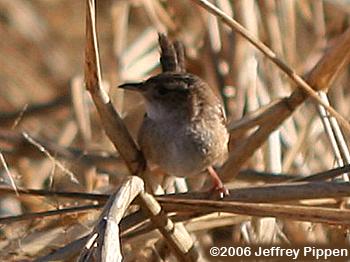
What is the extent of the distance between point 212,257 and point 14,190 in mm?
675

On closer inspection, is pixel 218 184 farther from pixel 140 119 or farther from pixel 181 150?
pixel 140 119

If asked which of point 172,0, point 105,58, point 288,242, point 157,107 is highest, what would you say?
point 105,58

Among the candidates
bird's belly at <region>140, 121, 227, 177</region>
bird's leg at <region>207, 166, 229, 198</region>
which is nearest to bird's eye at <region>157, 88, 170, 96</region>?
bird's belly at <region>140, 121, 227, 177</region>

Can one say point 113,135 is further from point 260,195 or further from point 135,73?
point 135,73

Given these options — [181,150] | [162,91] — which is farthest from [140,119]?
[181,150]

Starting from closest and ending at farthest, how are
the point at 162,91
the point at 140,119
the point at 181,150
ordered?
the point at 181,150 < the point at 162,91 < the point at 140,119

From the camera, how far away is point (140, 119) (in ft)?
12.2

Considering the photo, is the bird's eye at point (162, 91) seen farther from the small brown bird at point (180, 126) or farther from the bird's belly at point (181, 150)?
the bird's belly at point (181, 150)

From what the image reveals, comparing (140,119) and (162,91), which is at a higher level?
(140,119)

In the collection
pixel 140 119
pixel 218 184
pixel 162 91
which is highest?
pixel 140 119

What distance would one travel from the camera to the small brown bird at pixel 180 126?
9.50 ft

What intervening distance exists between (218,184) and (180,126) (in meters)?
0.21

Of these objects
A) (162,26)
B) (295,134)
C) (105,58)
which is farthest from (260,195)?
(105,58)

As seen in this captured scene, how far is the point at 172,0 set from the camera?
443 centimetres
